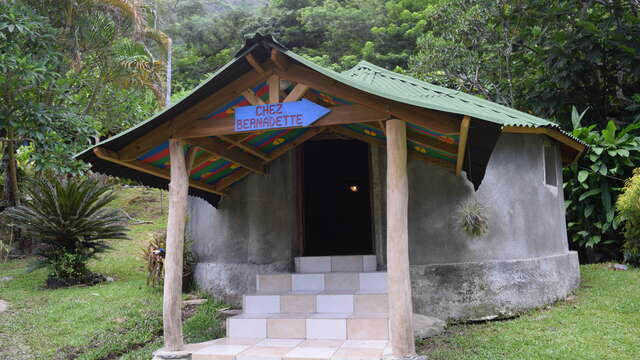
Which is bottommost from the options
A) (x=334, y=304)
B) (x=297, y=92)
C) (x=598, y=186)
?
(x=334, y=304)

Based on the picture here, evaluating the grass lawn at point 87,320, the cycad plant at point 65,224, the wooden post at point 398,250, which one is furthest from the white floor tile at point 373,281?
the cycad plant at point 65,224

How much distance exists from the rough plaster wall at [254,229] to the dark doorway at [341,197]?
141 centimetres

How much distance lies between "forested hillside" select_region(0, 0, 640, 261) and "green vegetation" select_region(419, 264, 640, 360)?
2815 millimetres

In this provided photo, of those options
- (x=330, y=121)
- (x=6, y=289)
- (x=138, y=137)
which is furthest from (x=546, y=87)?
(x=6, y=289)

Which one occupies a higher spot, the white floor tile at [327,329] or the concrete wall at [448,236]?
the concrete wall at [448,236]

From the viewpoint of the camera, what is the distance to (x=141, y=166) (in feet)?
19.6

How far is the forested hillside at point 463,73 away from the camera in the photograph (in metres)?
8.46

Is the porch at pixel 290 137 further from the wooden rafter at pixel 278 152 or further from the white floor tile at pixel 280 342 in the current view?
the wooden rafter at pixel 278 152

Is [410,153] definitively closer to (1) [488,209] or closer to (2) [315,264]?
(1) [488,209]

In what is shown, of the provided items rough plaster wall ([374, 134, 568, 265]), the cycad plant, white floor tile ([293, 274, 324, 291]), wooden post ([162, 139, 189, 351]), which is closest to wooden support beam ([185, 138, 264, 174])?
wooden post ([162, 139, 189, 351])

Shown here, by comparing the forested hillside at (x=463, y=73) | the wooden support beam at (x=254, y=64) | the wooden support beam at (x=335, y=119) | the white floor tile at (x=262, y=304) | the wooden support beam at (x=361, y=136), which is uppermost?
the forested hillside at (x=463, y=73)

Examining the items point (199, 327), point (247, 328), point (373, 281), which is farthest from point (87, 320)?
point (373, 281)

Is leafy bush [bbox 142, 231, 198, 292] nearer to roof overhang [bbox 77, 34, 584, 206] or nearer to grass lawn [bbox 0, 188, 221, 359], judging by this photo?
grass lawn [bbox 0, 188, 221, 359]

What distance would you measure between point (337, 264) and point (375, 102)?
9.99 ft
